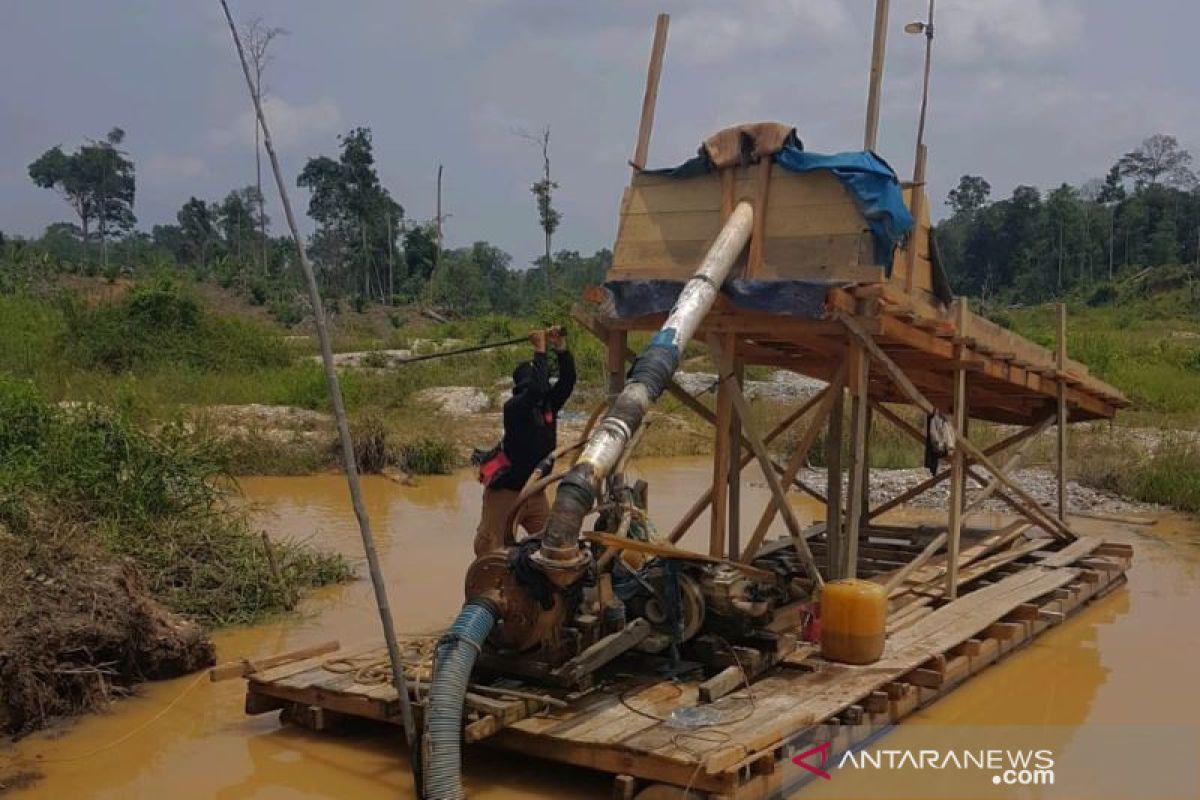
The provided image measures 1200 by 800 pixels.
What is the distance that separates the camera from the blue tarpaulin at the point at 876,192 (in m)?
6.23

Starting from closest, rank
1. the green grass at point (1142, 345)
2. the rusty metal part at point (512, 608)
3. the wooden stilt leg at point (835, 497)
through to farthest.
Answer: the rusty metal part at point (512, 608)
the wooden stilt leg at point (835, 497)
the green grass at point (1142, 345)

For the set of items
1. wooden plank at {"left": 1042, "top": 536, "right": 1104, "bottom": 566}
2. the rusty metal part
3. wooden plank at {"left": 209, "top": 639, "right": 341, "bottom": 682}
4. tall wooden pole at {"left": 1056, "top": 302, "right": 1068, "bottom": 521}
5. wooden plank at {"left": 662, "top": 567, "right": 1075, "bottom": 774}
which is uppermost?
tall wooden pole at {"left": 1056, "top": 302, "right": 1068, "bottom": 521}

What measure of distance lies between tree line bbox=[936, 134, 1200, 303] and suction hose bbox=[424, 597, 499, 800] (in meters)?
42.4

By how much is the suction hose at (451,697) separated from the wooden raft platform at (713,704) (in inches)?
8.1

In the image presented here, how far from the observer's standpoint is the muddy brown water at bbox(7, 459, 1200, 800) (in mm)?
5172

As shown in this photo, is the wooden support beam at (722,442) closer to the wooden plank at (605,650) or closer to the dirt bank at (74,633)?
the wooden plank at (605,650)

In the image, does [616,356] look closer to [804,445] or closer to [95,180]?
[804,445]

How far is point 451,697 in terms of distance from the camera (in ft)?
15.1

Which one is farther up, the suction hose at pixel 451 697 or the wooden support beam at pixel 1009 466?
the wooden support beam at pixel 1009 466

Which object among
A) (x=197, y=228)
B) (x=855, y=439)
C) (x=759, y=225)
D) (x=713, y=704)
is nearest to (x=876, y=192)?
(x=759, y=225)

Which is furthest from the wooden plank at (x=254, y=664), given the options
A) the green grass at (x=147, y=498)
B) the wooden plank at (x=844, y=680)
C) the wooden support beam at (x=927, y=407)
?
the wooden support beam at (x=927, y=407)

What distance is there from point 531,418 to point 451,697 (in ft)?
8.02

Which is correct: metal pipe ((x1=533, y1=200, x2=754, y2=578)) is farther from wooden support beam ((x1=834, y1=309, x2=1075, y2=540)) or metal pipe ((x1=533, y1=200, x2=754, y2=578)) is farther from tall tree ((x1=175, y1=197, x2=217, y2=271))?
tall tree ((x1=175, y1=197, x2=217, y2=271))

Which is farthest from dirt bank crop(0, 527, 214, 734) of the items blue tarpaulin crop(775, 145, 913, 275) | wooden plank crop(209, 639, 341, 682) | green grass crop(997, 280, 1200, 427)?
green grass crop(997, 280, 1200, 427)
